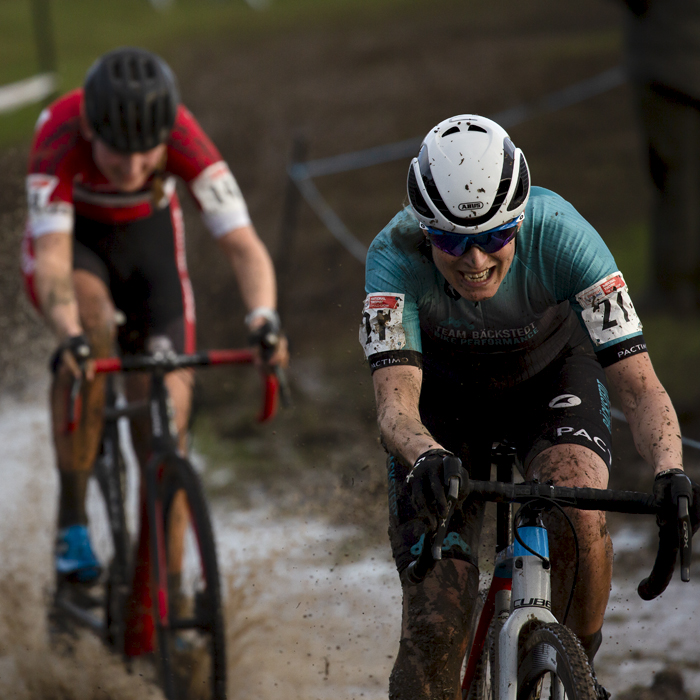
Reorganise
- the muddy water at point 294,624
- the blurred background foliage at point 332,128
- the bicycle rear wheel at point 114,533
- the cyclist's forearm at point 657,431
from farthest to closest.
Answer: the blurred background foliage at point 332,128, the bicycle rear wheel at point 114,533, the muddy water at point 294,624, the cyclist's forearm at point 657,431

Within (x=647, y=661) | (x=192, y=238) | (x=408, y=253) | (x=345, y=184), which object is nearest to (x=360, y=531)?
(x=647, y=661)

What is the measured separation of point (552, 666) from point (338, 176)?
1180cm

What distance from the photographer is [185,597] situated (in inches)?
183

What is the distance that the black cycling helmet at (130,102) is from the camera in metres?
4.80

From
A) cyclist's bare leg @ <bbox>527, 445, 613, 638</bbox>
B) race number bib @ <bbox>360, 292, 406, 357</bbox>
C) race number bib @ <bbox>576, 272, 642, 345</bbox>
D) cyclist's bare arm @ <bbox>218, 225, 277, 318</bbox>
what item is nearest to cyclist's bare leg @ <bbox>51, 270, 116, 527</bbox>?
cyclist's bare arm @ <bbox>218, 225, 277, 318</bbox>

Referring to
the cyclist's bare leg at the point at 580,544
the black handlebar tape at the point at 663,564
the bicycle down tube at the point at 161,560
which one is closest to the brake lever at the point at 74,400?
the bicycle down tube at the point at 161,560

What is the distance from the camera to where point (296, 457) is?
25.8 feet

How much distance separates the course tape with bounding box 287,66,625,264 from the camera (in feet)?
38.7

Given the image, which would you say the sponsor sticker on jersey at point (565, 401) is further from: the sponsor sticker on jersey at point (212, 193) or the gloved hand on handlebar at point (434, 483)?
the sponsor sticker on jersey at point (212, 193)

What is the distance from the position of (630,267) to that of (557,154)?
3.68 meters

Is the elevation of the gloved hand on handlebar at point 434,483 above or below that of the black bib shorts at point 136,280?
below

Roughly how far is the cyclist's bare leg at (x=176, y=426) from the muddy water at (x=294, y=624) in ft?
2.38

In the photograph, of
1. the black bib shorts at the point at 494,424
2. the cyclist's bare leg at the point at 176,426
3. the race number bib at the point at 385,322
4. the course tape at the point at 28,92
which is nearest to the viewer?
the race number bib at the point at 385,322

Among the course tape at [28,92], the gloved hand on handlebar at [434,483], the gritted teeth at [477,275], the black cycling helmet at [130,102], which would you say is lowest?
the gloved hand on handlebar at [434,483]
